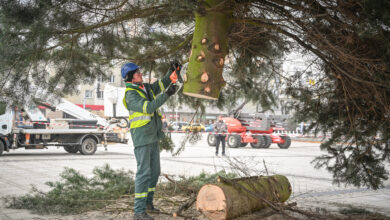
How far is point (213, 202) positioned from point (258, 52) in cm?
257

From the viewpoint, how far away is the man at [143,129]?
13.5ft

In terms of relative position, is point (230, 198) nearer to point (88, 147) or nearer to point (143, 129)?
point (143, 129)

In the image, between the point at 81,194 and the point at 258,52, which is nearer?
the point at 81,194

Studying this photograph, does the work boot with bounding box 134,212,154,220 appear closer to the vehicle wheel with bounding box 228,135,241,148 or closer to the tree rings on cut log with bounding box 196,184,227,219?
the tree rings on cut log with bounding box 196,184,227,219

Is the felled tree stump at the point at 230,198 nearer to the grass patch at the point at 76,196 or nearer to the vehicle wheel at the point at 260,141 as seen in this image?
the grass patch at the point at 76,196

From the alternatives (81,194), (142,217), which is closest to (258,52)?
(142,217)

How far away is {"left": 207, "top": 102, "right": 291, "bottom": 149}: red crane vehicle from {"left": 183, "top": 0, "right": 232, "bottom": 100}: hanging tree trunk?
15869mm

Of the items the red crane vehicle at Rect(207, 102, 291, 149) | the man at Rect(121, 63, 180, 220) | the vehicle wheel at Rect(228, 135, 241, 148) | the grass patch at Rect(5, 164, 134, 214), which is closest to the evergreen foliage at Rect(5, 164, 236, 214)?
the grass patch at Rect(5, 164, 134, 214)

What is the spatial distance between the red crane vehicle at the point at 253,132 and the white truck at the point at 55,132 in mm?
6327

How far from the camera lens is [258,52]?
224 inches

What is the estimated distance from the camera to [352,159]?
546 centimetres

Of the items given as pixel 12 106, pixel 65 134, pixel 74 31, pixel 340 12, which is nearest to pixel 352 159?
pixel 340 12

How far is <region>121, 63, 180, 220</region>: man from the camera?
13.5 feet

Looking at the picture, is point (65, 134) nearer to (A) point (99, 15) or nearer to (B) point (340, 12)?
(A) point (99, 15)
